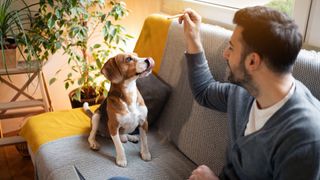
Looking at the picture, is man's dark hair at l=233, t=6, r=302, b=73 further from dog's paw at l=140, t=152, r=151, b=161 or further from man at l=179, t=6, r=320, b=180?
dog's paw at l=140, t=152, r=151, b=161

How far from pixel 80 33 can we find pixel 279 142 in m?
1.51

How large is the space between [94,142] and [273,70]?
1.01m

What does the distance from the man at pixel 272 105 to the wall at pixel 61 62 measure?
5.33ft

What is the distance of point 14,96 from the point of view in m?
2.58

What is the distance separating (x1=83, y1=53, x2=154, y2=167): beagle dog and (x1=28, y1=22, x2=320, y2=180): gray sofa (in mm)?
69

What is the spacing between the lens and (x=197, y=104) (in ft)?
5.42

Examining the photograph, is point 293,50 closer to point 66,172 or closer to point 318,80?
point 318,80

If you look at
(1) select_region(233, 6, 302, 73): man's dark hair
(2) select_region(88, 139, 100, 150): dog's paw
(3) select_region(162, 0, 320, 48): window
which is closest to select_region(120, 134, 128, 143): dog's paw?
(2) select_region(88, 139, 100, 150): dog's paw

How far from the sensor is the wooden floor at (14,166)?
2.25 m

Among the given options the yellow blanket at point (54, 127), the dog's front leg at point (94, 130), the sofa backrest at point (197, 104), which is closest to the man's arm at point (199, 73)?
the sofa backrest at point (197, 104)

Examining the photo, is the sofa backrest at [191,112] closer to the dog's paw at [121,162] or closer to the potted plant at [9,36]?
the dog's paw at [121,162]

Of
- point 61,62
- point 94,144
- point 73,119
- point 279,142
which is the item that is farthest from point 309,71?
point 61,62

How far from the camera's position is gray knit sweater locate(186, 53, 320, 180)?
0.90 meters

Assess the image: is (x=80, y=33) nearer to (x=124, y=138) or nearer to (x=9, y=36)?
(x=9, y=36)
